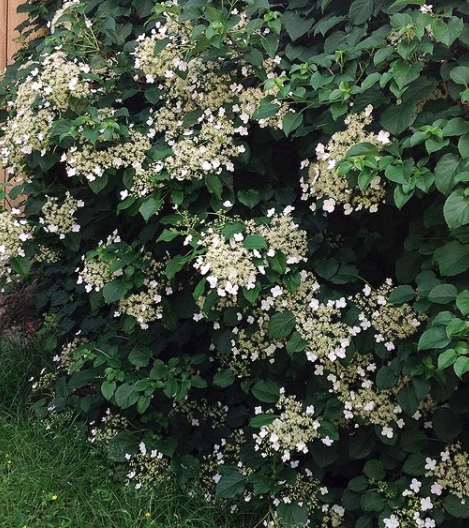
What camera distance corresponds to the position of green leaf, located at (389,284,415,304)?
6.86 ft

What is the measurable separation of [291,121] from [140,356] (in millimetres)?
1026

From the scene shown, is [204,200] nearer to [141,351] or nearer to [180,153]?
[180,153]

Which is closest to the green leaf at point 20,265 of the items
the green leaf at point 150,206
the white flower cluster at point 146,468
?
the green leaf at point 150,206

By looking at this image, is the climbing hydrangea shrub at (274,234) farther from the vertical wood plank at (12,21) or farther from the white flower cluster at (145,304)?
the vertical wood plank at (12,21)

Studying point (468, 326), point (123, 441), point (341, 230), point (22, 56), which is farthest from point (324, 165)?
point (22, 56)

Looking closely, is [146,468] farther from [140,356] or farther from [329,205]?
[329,205]

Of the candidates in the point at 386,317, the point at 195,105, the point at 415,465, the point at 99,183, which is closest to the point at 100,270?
the point at 99,183

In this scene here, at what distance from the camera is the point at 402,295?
2.10 metres

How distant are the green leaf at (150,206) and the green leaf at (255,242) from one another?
1.15ft

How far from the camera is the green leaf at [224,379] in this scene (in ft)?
8.31

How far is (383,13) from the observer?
2338 millimetres

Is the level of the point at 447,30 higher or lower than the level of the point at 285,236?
higher

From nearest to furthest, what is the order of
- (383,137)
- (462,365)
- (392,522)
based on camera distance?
(462,365) < (383,137) < (392,522)

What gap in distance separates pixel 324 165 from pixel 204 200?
0.47 meters
